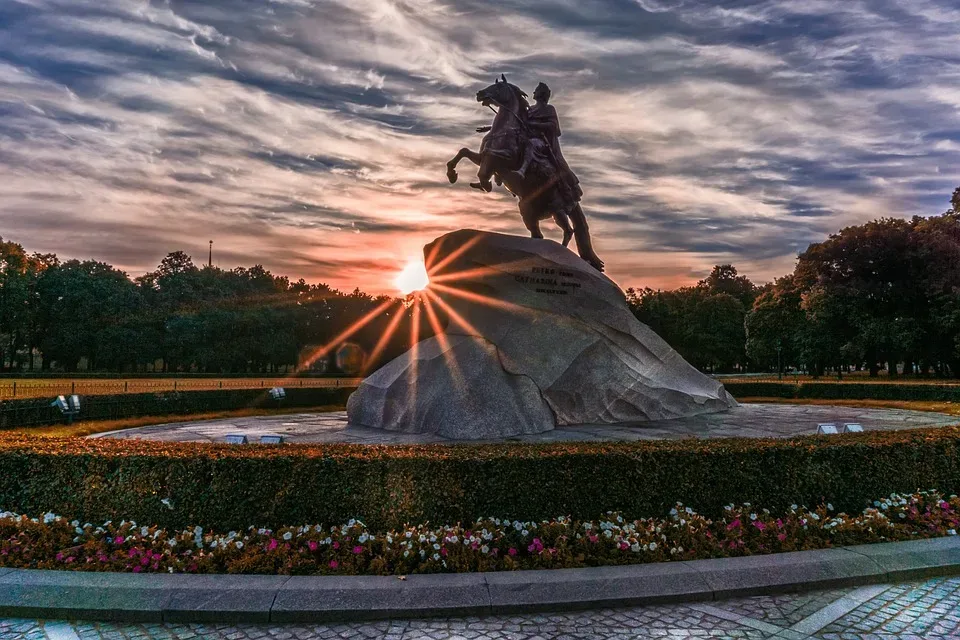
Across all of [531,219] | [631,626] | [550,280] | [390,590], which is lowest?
[631,626]

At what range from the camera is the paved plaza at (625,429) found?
38.5ft

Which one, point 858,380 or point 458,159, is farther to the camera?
point 858,380

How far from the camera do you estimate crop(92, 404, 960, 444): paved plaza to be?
38.5ft

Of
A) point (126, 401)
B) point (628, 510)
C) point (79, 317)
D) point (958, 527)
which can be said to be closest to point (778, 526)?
point (628, 510)

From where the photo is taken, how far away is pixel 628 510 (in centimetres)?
743

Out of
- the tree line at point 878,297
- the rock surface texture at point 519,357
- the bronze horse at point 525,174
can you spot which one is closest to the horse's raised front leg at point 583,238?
the bronze horse at point 525,174

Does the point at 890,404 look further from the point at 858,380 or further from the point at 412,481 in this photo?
the point at 858,380

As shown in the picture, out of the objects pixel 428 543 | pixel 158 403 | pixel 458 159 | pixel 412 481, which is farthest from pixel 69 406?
pixel 428 543

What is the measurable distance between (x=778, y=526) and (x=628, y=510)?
1.59 metres

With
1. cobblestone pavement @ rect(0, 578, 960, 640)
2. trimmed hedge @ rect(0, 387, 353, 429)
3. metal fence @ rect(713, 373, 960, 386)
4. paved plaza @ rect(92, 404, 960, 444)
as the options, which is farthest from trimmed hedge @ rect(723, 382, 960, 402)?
cobblestone pavement @ rect(0, 578, 960, 640)

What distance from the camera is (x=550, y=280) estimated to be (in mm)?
14141

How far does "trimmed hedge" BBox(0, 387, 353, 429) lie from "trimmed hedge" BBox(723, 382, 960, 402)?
54.7 ft

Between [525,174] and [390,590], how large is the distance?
1185 centimetres

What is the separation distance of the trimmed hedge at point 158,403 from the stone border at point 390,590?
43.9 ft
